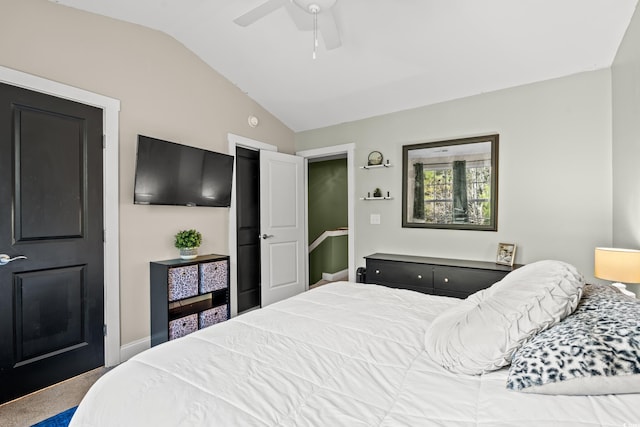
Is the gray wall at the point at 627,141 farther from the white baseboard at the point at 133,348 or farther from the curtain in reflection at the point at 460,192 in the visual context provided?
the white baseboard at the point at 133,348

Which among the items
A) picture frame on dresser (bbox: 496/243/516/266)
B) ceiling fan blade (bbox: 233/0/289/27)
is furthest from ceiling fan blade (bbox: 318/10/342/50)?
picture frame on dresser (bbox: 496/243/516/266)

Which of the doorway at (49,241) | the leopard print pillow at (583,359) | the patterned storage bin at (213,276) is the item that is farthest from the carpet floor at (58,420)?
the leopard print pillow at (583,359)

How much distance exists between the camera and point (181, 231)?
320cm

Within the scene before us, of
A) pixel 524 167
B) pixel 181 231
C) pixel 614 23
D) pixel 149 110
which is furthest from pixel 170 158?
pixel 614 23

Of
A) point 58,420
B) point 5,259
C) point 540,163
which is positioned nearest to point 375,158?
point 540,163

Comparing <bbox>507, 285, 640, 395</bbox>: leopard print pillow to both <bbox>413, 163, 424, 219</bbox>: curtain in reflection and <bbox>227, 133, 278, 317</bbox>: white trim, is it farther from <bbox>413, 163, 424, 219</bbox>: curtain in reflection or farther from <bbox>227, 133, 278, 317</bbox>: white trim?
<bbox>227, 133, 278, 317</bbox>: white trim

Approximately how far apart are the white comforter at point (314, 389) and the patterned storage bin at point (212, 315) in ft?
5.72

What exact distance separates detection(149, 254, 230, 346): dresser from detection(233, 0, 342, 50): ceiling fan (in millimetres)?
2068

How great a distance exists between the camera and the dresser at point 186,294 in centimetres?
281

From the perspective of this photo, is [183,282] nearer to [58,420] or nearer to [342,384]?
[58,420]

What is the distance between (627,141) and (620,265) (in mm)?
955

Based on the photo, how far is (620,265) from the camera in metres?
1.92

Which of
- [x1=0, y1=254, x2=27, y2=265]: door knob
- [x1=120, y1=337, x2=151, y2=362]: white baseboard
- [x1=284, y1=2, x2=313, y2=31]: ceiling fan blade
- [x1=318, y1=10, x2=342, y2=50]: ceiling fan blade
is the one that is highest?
[x1=284, y1=2, x2=313, y2=31]: ceiling fan blade

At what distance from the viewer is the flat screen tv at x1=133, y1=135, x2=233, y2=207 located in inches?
109
